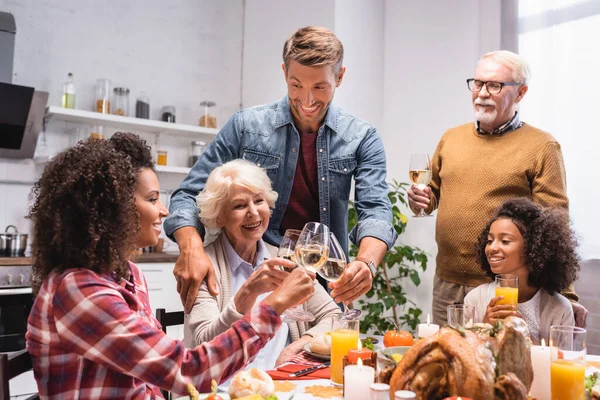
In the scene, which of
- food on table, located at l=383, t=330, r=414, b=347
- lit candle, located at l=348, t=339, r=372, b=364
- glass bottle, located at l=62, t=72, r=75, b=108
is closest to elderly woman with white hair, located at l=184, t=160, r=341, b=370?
food on table, located at l=383, t=330, r=414, b=347

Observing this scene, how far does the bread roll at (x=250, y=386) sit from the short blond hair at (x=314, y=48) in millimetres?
1113

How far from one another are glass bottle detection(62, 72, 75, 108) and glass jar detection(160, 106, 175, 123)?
767 millimetres

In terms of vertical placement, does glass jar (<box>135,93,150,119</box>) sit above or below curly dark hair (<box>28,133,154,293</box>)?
above

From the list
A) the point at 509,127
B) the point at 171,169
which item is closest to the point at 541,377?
the point at 509,127

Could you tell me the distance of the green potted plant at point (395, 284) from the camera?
13.4 ft

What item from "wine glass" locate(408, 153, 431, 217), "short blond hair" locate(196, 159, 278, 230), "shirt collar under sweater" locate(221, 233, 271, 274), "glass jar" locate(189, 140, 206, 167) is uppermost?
"glass jar" locate(189, 140, 206, 167)

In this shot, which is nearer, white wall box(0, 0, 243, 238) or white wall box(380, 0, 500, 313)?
white wall box(380, 0, 500, 313)

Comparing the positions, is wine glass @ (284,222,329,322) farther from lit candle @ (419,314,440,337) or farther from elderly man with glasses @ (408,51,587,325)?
elderly man with glasses @ (408,51,587,325)

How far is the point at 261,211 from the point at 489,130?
1286 millimetres

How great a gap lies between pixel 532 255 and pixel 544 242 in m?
0.09

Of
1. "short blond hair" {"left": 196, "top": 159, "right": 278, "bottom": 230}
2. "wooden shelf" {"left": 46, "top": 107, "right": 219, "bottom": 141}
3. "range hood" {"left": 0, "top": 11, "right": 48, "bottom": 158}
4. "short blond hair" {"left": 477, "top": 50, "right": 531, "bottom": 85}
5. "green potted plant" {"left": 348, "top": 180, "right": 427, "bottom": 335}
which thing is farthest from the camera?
"wooden shelf" {"left": 46, "top": 107, "right": 219, "bottom": 141}

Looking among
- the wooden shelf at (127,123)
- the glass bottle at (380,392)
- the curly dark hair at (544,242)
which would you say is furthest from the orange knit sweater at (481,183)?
the wooden shelf at (127,123)

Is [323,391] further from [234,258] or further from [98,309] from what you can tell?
[234,258]

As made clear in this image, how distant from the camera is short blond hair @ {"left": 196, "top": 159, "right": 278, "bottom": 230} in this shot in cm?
202
